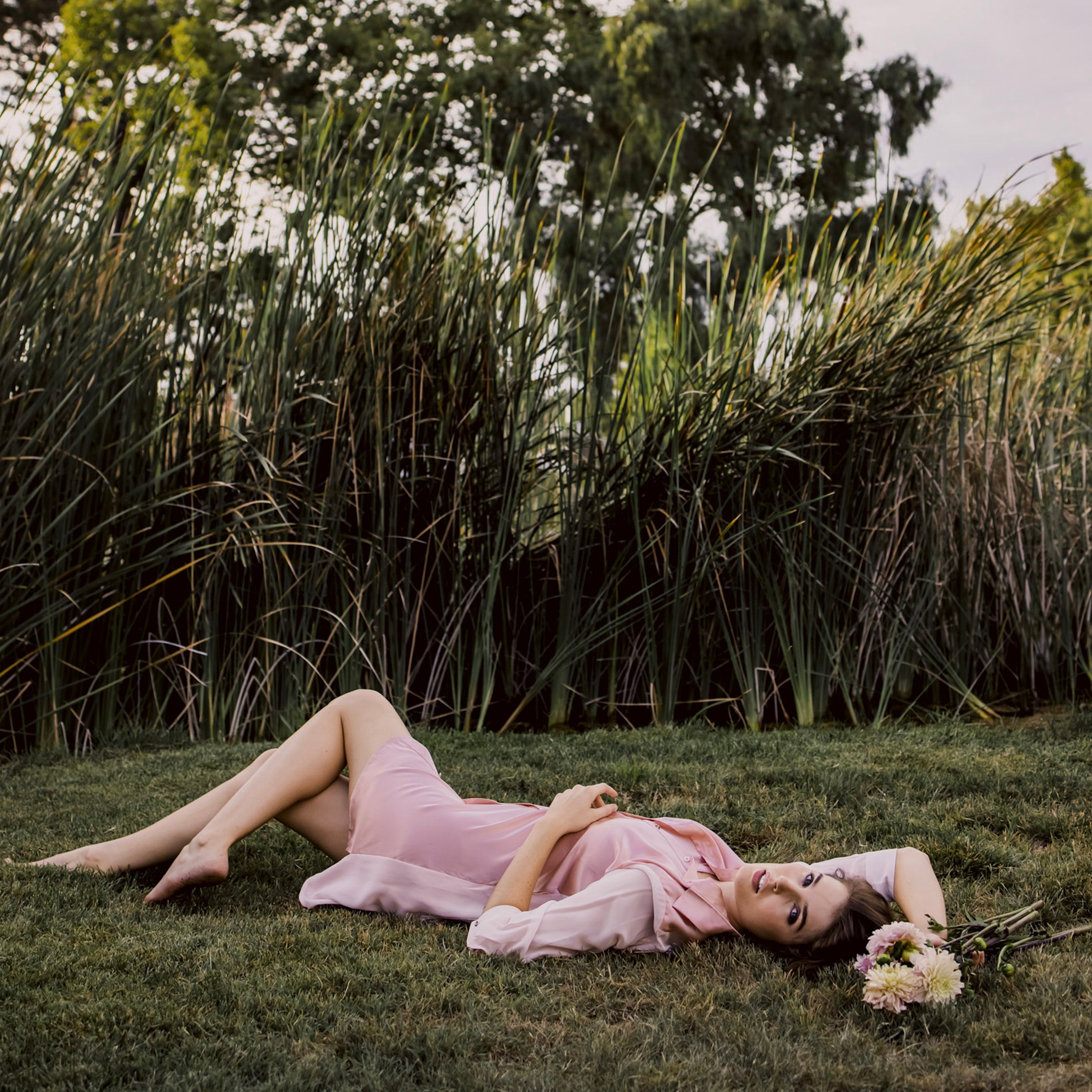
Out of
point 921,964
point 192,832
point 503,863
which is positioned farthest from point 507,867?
point 921,964

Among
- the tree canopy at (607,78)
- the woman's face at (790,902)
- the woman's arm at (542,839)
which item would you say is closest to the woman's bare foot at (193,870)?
the woman's arm at (542,839)

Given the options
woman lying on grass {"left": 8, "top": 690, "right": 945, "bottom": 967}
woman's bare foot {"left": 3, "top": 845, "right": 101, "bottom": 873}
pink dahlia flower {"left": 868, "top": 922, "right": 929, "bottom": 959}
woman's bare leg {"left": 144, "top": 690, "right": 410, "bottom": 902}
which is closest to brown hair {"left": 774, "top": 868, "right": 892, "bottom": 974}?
woman lying on grass {"left": 8, "top": 690, "right": 945, "bottom": 967}

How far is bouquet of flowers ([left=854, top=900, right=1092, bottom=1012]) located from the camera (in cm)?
169

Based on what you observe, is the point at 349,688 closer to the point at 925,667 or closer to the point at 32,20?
the point at 925,667

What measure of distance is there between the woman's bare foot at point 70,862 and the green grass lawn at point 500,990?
40mm

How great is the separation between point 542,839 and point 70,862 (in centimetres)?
118

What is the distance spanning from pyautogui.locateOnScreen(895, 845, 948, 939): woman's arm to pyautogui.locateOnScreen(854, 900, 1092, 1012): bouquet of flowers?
0.07 m

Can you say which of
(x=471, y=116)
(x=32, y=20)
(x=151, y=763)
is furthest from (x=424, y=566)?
(x=32, y=20)

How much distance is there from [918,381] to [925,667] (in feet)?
3.96

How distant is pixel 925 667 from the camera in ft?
14.8

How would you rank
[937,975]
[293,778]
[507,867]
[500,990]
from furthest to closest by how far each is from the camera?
[293,778], [507,867], [500,990], [937,975]

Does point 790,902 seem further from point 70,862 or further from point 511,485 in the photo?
point 511,485

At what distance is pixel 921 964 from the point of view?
5.57ft

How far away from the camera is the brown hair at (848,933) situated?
6.57 ft
